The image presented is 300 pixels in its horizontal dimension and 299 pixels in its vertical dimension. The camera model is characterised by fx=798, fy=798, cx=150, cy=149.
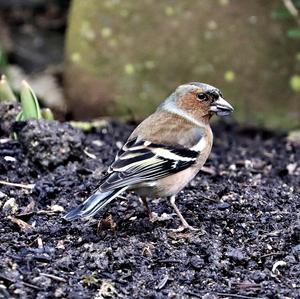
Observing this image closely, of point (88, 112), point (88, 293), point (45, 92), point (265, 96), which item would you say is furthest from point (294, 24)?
point (88, 293)

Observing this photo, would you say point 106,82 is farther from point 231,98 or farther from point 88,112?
point 231,98

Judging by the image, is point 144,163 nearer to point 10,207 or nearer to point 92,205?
point 92,205

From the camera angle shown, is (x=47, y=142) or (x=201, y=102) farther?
(x=47, y=142)

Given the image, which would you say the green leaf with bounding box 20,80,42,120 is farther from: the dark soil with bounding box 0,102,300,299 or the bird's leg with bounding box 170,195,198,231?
the bird's leg with bounding box 170,195,198,231

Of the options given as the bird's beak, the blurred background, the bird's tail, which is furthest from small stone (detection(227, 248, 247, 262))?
the blurred background

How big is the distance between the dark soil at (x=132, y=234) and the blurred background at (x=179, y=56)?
1657mm

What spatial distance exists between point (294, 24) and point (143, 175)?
11.7 ft

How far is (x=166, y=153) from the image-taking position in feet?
15.5

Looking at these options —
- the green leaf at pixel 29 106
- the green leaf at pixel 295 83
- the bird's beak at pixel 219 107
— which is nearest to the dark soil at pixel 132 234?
the green leaf at pixel 29 106

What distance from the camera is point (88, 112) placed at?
794 centimetres

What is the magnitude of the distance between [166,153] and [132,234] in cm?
53

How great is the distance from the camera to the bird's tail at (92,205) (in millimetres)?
4289

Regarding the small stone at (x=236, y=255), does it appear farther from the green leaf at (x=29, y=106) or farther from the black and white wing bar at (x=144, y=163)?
the green leaf at (x=29, y=106)

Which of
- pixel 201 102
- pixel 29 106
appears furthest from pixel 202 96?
pixel 29 106
